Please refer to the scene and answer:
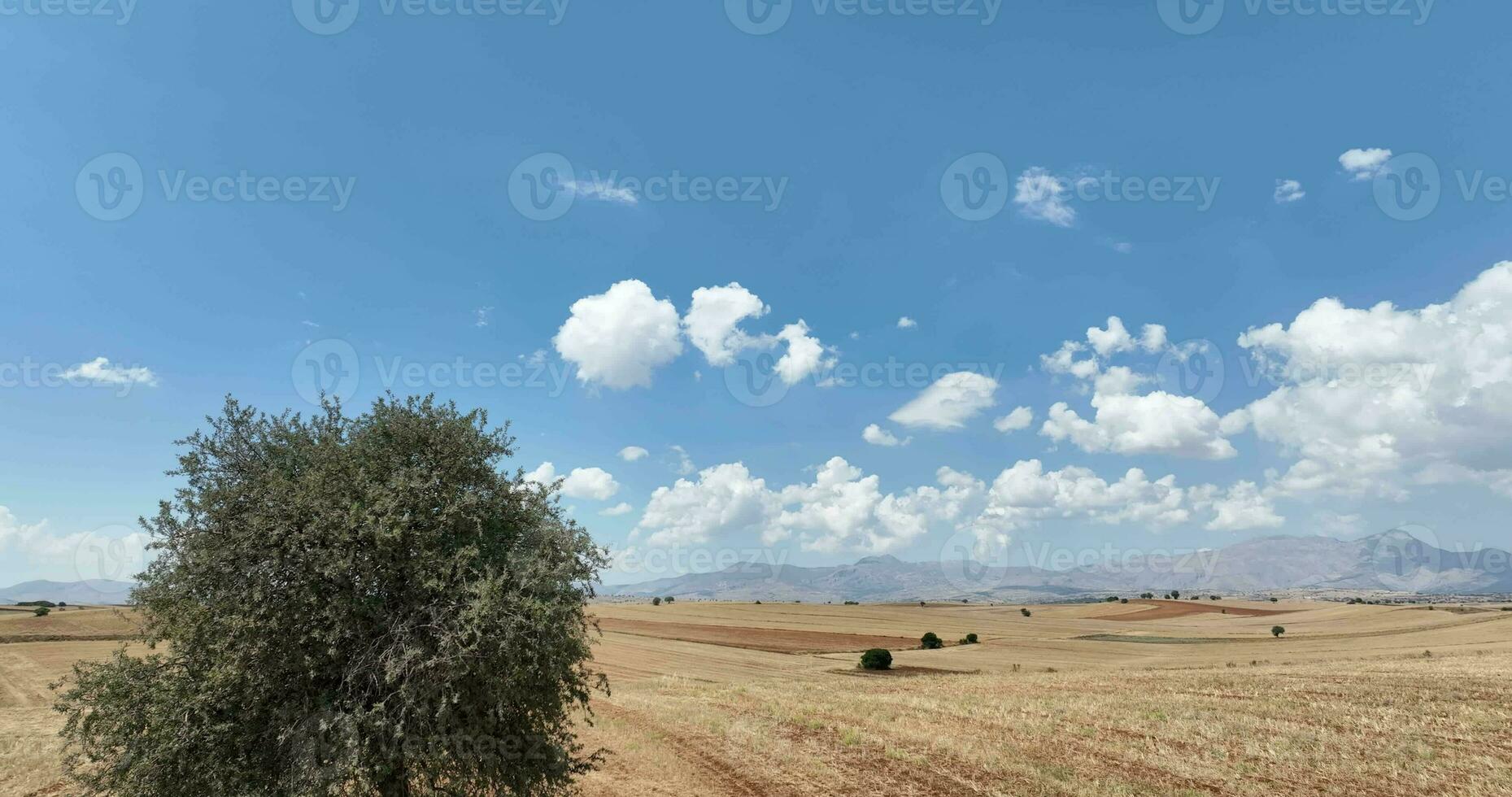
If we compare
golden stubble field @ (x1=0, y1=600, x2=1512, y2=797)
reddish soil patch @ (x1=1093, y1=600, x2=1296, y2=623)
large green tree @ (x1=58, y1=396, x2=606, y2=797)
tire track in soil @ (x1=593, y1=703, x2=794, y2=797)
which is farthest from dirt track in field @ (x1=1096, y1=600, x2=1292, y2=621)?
large green tree @ (x1=58, y1=396, x2=606, y2=797)

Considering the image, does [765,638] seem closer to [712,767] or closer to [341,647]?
[712,767]

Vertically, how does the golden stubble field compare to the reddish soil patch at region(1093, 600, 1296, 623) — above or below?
above

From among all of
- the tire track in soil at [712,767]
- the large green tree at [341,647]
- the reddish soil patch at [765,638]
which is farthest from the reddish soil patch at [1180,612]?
the large green tree at [341,647]

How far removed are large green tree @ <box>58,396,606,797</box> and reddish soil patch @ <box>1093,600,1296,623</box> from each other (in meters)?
129

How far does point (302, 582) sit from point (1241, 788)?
68.6 ft

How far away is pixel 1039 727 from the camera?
78.1 ft

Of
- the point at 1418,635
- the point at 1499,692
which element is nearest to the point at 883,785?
the point at 1499,692

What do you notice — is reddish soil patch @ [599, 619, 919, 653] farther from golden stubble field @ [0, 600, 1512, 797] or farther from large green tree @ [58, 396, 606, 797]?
large green tree @ [58, 396, 606, 797]

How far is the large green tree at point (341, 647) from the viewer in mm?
11984

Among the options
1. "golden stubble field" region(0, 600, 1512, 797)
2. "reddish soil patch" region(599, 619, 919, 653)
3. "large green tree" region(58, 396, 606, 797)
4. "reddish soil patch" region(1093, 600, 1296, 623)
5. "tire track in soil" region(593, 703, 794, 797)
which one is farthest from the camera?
"reddish soil patch" region(1093, 600, 1296, 623)

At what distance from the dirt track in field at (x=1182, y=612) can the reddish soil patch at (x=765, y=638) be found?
203ft

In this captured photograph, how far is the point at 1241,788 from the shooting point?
56.4 ft

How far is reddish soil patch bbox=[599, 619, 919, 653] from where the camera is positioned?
2980 inches

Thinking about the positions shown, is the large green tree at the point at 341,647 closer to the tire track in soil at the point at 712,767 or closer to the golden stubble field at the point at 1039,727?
the golden stubble field at the point at 1039,727
